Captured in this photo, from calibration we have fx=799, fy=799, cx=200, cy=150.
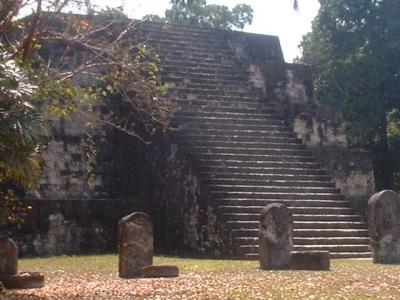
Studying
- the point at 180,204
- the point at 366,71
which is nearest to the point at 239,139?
the point at 180,204

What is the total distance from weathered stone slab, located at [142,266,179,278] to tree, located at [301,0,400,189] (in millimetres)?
13907

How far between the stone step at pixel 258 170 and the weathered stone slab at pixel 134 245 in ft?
13.1

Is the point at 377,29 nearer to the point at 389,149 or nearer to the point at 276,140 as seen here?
the point at 389,149

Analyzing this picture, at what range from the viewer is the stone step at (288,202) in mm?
15227

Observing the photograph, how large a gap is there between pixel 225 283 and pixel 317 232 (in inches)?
206

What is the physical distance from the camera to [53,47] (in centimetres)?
1952

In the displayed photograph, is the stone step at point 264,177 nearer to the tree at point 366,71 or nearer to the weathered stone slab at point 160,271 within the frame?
the weathered stone slab at point 160,271

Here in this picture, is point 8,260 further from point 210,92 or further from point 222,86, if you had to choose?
point 222,86

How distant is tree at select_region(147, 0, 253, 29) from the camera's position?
3409 centimetres

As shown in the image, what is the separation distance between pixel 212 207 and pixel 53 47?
6.87 meters

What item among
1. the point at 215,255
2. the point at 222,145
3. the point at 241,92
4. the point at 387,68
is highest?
the point at 387,68

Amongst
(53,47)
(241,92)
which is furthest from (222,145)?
(53,47)

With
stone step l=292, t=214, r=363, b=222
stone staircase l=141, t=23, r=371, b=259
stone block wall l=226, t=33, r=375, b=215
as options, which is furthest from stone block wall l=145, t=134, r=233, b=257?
stone block wall l=226, t=33, r=375, b=215

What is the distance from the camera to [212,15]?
3491 centimetres
